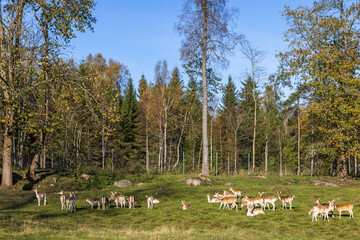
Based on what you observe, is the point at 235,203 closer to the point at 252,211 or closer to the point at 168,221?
the point at 252,211

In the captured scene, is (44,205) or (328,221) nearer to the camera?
→ (328,221)

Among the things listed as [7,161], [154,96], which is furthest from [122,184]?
[154,96]

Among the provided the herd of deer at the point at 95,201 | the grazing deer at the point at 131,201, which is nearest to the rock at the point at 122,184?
the herd of deer at the point at 95,201

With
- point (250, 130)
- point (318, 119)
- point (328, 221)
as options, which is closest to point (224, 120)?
point (250, 130)

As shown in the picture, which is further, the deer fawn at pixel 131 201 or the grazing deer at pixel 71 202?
the deer fawn at pixel 131 201

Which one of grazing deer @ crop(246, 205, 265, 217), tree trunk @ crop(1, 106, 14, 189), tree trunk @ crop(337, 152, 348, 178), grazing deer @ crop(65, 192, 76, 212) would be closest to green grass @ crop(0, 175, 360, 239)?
grazing deer @ crop(246, 205, 265, 217)

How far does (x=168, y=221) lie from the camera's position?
44.4 feet

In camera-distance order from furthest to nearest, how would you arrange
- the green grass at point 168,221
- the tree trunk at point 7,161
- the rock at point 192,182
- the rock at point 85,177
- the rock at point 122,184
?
the rock at point 85,177 < the rock at point 192,182 < the rock at point 122,184 < the tree trunk at point 7,161 < the green grass at point 168,221

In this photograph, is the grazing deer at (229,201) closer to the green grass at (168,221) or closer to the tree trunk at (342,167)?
the green grass at (168,221)

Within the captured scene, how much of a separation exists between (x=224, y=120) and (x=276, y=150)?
1132 centimetres

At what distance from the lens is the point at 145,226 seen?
12.7 m

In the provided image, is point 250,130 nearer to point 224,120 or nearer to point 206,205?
point 224,120

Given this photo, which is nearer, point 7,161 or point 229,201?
point 229,201

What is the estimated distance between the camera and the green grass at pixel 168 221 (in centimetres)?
1047
